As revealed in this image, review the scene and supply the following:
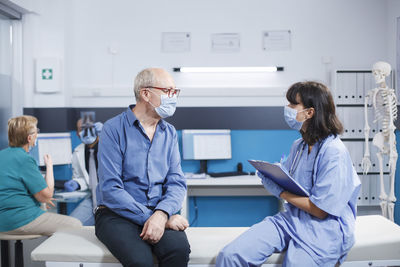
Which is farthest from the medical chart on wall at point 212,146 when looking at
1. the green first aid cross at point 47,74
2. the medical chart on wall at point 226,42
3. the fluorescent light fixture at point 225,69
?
the green first aid cross at point 47,74

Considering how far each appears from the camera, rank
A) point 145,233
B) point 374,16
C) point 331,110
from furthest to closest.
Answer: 1. point 374,16
2. point 331,110
3. point 145,233

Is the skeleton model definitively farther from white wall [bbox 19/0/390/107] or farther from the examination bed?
the examination bed

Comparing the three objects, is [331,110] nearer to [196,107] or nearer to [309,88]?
[309,88]

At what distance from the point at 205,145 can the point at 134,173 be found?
1.86 meters

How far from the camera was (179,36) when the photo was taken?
371 cm

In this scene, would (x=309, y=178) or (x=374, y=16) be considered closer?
(x=309, y=178)

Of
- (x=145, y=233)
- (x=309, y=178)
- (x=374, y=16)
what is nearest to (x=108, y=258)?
(x=145, y=233)

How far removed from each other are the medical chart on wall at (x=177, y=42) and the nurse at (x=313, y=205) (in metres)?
2.09

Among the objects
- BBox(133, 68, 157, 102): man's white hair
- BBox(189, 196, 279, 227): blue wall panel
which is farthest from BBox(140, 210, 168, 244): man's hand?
BBox(189, 196, 279, 227): blue wall panel

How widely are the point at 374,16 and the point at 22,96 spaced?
3.42m

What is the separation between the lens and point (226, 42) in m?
3.71

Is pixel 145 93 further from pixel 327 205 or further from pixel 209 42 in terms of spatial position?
pixel 209 42

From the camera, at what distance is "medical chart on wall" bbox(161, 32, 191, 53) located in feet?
12.2

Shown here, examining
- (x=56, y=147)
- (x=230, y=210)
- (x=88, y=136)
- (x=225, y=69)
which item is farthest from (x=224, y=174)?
(x=56, y=147)
